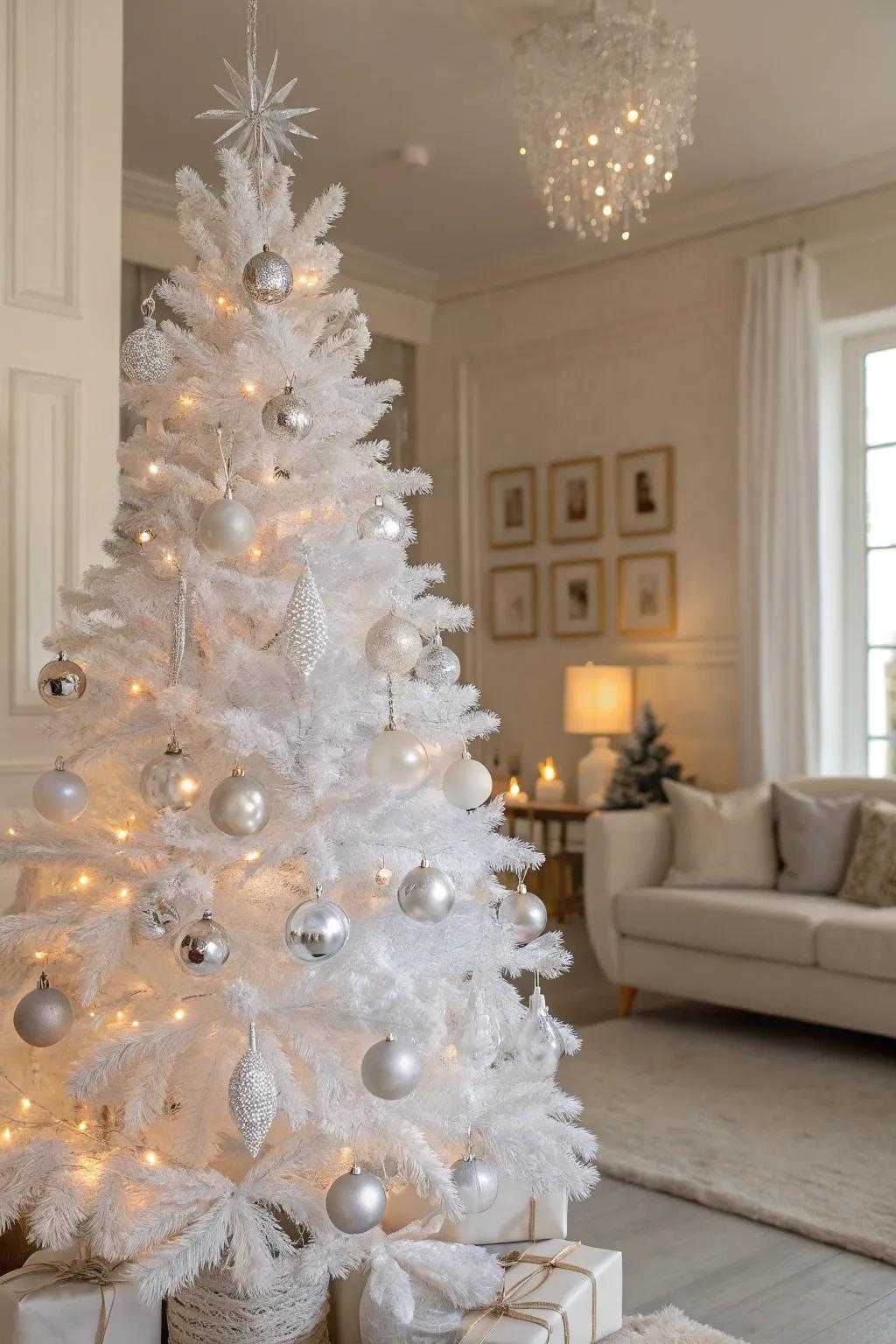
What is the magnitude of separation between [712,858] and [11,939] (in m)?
3.13

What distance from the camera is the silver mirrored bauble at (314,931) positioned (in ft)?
5.50

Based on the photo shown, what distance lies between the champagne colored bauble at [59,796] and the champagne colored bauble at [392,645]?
0.49 m

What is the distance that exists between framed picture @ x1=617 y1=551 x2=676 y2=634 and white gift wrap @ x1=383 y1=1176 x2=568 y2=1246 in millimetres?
3883

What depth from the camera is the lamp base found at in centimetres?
562

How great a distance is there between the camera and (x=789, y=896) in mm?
4348

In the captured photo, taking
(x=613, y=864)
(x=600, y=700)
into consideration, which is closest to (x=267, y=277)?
(x=613, y=864)

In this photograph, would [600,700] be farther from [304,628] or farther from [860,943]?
[304,628]

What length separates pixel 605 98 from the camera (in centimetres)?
388

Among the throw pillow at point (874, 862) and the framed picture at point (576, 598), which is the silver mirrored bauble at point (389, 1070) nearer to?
the throw pillow at point (874, 862)

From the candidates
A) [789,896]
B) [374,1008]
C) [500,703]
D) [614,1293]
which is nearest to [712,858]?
[789,896]

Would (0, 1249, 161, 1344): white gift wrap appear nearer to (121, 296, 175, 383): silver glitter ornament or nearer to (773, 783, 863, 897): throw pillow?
(121, 296, 175, 383): silver glitter ornament

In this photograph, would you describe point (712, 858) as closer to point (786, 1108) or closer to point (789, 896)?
point (789, 896)

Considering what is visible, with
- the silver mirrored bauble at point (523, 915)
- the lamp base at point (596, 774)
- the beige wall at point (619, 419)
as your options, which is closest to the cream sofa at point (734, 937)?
the lamp base at point (596, 774)

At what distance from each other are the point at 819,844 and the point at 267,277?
10.5 feet
